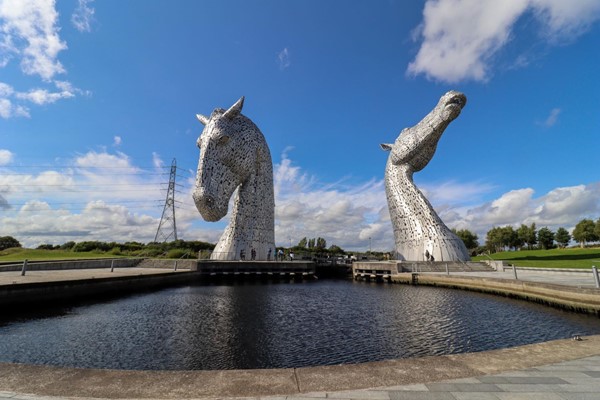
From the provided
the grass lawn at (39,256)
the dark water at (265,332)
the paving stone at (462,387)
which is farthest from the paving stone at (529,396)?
the grass lawn at (39,256)

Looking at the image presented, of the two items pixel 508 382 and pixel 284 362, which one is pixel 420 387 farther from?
pixel 284 362

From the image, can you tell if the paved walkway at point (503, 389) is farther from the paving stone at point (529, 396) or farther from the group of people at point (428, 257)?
the group of people at point (428, 257)

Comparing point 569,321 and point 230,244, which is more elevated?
point 230,244

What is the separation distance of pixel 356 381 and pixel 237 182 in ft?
83.4

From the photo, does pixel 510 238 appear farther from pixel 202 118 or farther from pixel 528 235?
pixel 202 118

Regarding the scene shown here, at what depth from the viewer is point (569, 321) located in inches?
376

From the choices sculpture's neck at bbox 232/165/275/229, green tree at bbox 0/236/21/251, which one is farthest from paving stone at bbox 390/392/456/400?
green tree at bbox 0/236/21/251

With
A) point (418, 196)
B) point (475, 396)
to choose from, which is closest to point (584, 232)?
point (418, 196)

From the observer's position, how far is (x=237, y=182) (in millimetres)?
28078

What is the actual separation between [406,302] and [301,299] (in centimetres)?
451

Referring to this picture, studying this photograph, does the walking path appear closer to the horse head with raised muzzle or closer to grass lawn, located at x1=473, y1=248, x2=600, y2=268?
the horse head with raised muzzle

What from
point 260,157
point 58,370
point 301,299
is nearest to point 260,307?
point 301,299

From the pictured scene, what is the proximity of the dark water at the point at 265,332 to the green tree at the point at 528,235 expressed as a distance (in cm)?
8723

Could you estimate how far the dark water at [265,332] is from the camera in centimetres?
664
